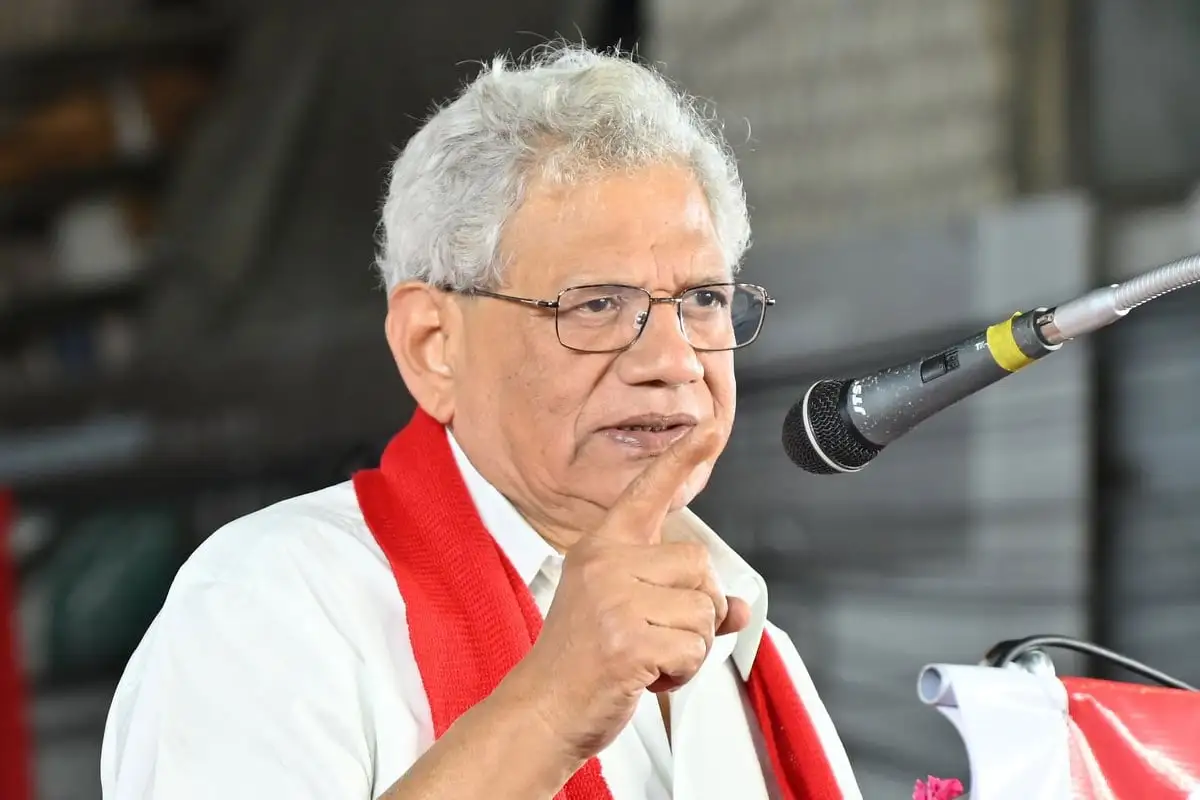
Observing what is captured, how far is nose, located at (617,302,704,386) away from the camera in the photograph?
57.1 inches

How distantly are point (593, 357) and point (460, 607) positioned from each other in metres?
0.31

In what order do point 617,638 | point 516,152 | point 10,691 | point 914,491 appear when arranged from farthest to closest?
point 914,491 < point 10,691 < point 516,152 < point 617,638

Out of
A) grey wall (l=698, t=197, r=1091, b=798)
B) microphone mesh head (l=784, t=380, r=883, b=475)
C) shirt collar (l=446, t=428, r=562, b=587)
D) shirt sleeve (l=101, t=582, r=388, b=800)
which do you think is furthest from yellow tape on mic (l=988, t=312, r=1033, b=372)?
grey wall (l=698, t=197, r=1091, b=798)

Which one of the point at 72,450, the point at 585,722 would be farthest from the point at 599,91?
the point at 72,450

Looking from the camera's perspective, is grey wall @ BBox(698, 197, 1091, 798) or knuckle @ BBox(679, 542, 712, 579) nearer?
knuckle @ BBox(679, 542, 712, 579)

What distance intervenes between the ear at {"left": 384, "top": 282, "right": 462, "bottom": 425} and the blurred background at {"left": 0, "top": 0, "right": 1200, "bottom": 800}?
2.18 ft

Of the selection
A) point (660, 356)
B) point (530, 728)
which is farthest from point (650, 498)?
point (660, 356)

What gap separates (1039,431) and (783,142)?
2.42 feet

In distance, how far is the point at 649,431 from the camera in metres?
1.45

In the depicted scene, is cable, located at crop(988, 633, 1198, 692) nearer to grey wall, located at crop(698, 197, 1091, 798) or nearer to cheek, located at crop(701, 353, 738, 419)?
cheek, located at crop(701, 353, 738, 419)

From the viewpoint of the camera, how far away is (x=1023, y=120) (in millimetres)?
2602

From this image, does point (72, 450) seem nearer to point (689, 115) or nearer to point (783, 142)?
point (689, 115)

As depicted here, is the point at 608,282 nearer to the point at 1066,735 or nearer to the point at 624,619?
the point at 624,619

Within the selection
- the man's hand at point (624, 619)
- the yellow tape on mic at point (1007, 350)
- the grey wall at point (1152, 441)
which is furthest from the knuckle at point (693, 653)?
the grey wall at point (1152, 441)
